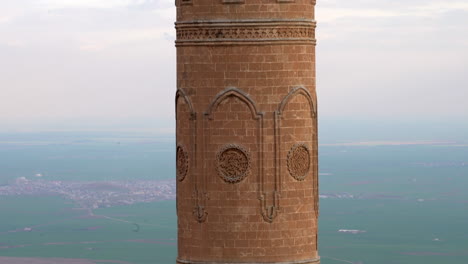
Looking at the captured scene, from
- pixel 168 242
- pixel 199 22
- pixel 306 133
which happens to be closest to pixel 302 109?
pixel 306 133

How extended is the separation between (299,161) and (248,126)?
124cm

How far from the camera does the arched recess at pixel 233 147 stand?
86.1 feet

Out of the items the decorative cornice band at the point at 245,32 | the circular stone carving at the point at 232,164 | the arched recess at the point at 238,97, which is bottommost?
the circular stone carving at the point at 232,164

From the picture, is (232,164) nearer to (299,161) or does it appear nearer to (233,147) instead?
(233,147)

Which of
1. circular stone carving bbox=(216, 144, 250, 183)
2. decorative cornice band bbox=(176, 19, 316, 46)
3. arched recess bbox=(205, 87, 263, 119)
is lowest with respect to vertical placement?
circular stone carving bbox=(216, 144, 250, 183)

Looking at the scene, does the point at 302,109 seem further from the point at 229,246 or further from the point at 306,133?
the point at 229,246

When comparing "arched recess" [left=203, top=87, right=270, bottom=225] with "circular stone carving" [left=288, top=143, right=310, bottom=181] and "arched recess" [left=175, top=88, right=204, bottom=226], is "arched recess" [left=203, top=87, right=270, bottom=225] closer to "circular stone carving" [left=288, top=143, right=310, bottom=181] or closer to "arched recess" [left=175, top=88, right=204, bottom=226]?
"arched recess" [left=175, top=88, right=204, bottom=226]

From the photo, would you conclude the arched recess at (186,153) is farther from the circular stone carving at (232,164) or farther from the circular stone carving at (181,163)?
the circular stone carving at (232,164)

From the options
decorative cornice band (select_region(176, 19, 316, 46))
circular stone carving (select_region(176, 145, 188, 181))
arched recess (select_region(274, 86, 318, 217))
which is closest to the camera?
decorative cornice band (select_region(176, 19, 316, 46))

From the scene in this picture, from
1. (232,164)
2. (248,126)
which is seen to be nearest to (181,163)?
(232,164)

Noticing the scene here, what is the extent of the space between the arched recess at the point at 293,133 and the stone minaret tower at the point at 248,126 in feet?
0.06

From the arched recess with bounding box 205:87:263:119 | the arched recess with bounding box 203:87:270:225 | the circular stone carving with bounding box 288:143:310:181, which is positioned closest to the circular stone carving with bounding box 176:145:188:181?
the arched recess with bounding box 203:87:270:225

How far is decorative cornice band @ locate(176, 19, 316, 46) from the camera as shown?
85.8ft

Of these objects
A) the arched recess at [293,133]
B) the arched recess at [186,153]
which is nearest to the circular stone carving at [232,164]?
the arched recess at [186,153]
